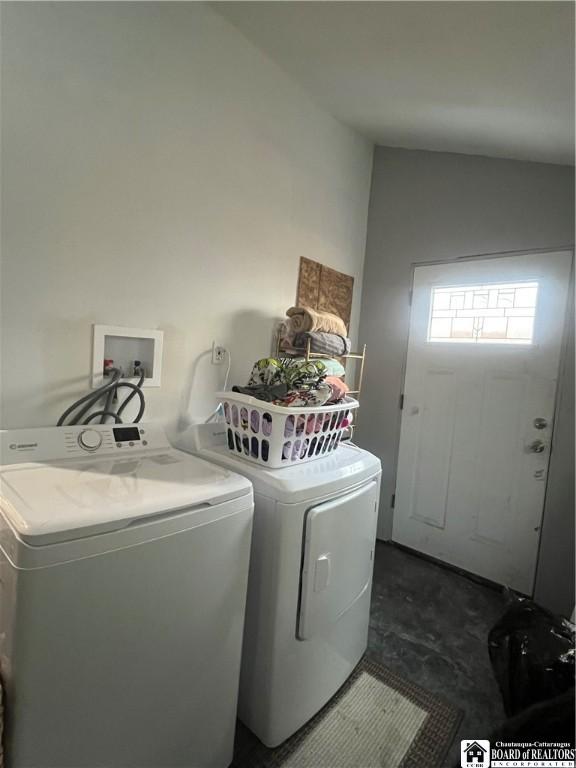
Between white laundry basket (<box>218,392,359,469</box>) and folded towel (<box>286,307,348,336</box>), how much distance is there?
576 millimetres

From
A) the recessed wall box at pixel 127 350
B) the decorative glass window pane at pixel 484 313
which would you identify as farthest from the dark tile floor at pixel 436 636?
the decorative glass window pane at pixel 484 313

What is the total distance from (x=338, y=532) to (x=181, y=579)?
0.59 m

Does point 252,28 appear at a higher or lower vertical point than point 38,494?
higher

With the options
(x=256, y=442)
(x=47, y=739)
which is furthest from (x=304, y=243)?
(x=47, y=739)

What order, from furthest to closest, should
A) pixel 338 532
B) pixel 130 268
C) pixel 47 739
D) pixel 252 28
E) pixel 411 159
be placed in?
pixel 411 159
pixel 252 28
pixel 130 268
pixel 338 532
pixel 47 739

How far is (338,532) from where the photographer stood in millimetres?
1329

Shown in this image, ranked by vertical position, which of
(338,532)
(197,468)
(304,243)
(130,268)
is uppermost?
(304,243)

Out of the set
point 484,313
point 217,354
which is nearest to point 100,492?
point 217,354

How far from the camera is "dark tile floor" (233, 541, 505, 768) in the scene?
4.77ft

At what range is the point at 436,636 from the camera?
186cm

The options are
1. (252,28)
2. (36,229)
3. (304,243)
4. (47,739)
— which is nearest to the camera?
(47,739)

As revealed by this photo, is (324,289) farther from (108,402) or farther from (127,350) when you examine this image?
(108,402)

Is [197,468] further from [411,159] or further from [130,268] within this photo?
[411,159]

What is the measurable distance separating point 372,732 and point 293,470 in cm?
104
